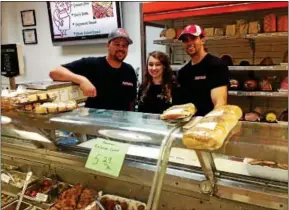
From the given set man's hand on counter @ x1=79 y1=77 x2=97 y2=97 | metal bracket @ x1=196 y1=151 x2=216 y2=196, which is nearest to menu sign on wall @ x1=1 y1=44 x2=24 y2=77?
man's hand on counter @ x1=79 y1=77 x2=97 y2=97

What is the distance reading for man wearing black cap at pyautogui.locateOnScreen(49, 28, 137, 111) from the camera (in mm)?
2381

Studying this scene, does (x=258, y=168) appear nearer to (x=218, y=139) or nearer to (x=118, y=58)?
(x=218, y=139)

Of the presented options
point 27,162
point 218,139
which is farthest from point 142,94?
point 218,139

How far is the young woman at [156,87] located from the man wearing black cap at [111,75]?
124 millimetres

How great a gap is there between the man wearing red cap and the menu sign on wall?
1.25m

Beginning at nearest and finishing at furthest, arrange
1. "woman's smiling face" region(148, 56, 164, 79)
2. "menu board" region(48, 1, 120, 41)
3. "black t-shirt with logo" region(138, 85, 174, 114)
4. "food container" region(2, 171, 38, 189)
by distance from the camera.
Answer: "food container" region(2, 171, 38, 189) → "black t-shirt with logo" region(138, 85, 174, 114) → "woman's smiling face" region(148, 56, 164, 79) → "menu board" region(48, 1, 120, 41)

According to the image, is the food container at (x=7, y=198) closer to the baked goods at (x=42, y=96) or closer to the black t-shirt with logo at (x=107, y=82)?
the baked goods at (x=42, y=96)

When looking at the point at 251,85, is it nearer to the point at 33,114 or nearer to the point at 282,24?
the point at 282,24

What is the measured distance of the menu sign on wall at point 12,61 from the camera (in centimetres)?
232

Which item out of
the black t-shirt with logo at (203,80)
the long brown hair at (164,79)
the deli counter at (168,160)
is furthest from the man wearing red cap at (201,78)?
the deli counter at (168,160)

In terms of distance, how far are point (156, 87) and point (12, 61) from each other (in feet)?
3.72

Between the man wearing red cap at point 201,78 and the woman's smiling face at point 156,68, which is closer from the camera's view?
the man wearing red cap at point 201,78

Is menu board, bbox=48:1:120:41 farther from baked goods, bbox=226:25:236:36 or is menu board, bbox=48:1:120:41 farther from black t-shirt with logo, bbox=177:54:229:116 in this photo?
black t-shirt with logo, bbox=177:54:229:116

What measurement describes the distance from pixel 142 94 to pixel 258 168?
138cm
